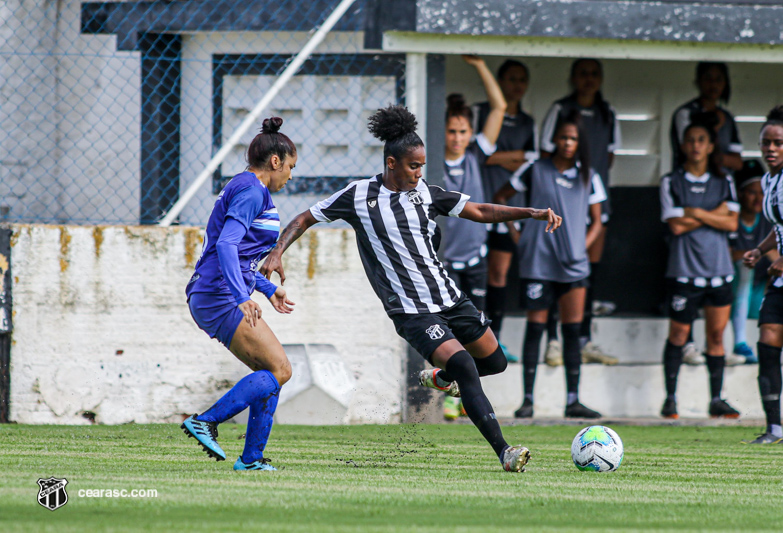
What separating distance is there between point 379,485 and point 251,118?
4717 mm

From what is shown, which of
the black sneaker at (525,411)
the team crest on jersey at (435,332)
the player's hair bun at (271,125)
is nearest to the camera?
the player's hair bun at (271,125)

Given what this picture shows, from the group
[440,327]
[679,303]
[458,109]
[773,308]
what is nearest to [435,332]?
[440,327]

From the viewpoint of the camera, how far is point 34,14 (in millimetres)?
9242

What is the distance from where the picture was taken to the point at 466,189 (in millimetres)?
9195

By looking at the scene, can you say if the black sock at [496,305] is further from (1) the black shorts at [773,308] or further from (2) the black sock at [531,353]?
(1) the black shorts at [773,308]

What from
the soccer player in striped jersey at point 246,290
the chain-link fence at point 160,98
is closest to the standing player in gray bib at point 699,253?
the chain-link fence at point 160,98

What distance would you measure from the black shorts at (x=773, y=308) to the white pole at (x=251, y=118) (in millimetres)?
4220

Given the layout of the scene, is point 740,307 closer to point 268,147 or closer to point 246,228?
point 268,147

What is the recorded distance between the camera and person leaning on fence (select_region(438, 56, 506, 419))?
914 centimetres

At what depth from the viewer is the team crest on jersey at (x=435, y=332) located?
596 cm

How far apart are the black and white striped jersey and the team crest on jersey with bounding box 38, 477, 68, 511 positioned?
2.30 metres

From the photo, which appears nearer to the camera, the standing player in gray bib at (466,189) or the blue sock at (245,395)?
the blue sock at (245,395)

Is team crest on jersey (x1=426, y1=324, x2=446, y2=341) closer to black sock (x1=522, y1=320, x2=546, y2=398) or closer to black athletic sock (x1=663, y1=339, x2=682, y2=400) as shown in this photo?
black sock (x1=522, y1=320, x2=546, y2=398)

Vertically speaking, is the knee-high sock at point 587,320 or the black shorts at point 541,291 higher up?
the black shorts at point 541,291
